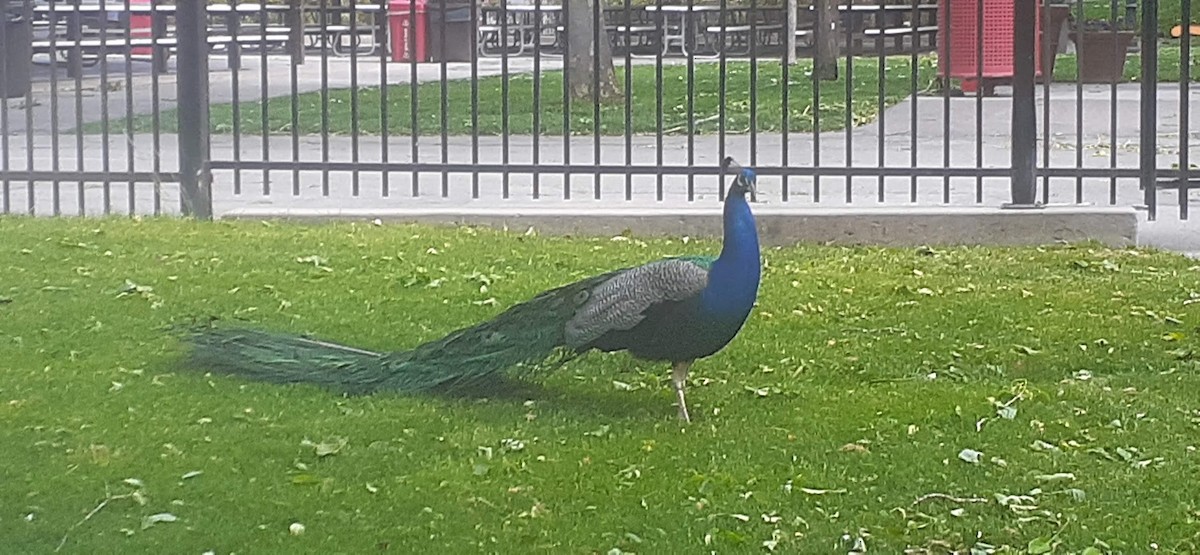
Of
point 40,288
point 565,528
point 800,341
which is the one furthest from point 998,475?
point 40,288

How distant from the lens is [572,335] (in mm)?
5590

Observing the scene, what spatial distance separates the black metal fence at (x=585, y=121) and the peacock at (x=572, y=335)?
3.63 m

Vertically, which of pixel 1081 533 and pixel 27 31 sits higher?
pixel 27 31

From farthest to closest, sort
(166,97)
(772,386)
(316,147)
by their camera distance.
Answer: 1. (166,97)
2. (316,147)
3. (772,386)

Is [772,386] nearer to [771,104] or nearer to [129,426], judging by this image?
[129,426]

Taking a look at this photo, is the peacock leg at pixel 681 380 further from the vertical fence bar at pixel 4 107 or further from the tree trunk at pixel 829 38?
the tree trunk at pixel 829 38

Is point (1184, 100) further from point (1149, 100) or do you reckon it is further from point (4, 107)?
point (4, 107)

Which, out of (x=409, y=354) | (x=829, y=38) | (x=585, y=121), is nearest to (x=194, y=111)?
(x=409, y=354)

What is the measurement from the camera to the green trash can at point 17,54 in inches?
398

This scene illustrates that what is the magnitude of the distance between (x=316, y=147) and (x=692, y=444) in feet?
31.3

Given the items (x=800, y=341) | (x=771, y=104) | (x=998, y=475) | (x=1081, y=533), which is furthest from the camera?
(x=771, y=104)

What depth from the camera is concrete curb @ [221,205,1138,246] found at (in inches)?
367

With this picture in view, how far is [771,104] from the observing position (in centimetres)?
1814

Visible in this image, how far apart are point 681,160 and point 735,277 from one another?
24.4ft
